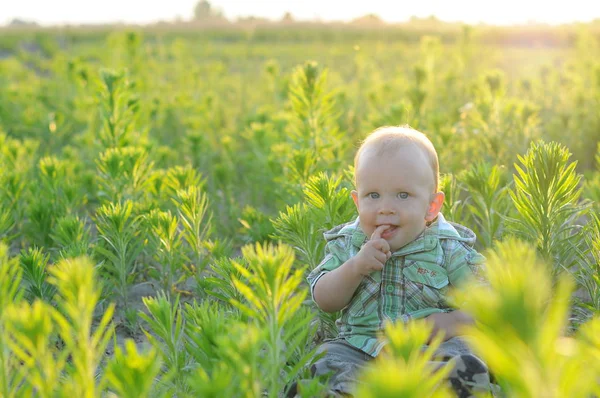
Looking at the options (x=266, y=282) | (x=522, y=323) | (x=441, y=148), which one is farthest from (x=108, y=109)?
(x=522, y=323)

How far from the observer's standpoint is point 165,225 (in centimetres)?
297

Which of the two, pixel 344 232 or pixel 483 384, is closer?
pixel 483 384

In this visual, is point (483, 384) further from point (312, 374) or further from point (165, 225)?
point (165, 225)

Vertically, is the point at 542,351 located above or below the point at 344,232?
above

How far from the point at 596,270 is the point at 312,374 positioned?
1195 millimetres

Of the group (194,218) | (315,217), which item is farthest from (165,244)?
(315,217)

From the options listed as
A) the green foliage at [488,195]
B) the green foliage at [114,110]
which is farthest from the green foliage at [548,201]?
the green foliage at [114,110]

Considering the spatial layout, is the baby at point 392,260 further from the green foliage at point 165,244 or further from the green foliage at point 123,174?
the green foliage at point 123,174

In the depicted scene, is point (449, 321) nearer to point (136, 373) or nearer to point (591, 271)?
point (591, 271)

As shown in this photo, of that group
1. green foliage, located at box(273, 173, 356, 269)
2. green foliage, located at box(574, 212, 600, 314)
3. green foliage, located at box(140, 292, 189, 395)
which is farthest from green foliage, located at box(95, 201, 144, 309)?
green foliage, located at box(574, 212, 600, 314)

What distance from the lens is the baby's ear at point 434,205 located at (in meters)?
2.70

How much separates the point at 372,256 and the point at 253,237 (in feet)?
3.89

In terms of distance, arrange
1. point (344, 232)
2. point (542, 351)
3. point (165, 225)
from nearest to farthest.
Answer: point (542, 351)
point (344, 232)
point (165, 225)

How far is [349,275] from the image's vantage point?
2.50 m
